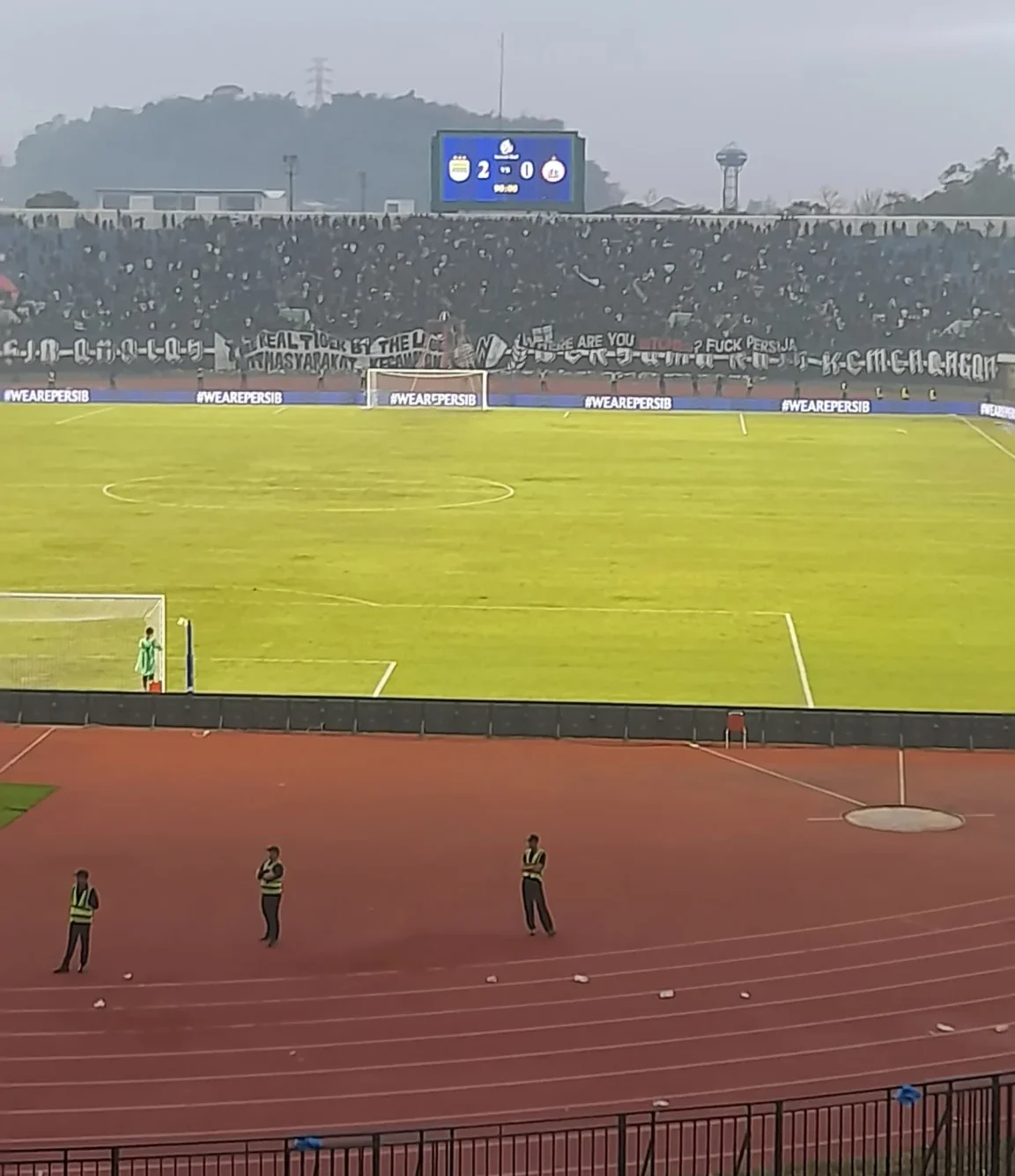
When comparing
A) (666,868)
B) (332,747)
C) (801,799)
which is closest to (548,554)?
(332,747)

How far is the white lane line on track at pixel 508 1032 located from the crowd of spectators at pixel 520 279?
296 feet

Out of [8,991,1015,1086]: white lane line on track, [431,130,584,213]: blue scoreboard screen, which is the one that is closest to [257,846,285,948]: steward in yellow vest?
[8,991,1015,1086]: white lane line on track

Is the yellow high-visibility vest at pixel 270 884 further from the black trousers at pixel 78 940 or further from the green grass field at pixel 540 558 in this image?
the green grass field at pixel 540 558

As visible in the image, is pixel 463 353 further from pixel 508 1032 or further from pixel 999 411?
pixel 508 1032

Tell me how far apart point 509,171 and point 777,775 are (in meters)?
77.0

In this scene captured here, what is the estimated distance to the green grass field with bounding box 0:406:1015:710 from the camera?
3284 centimetres

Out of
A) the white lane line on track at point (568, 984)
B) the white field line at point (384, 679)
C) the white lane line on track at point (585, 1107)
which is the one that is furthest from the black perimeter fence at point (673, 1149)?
the white field line at point (384, 679)

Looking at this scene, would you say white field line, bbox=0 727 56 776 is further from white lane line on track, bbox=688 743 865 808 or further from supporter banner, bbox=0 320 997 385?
supporter banner, bbox=0 320 997 385

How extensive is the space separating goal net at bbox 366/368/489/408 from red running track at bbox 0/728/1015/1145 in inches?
2438

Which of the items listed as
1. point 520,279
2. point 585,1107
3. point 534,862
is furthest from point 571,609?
point 520,279

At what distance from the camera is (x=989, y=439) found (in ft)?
240

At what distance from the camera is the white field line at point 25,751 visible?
2638 cm

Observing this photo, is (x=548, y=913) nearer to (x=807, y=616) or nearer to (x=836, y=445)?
(x=807, y=616)

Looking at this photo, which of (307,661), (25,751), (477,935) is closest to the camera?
(477,935)
